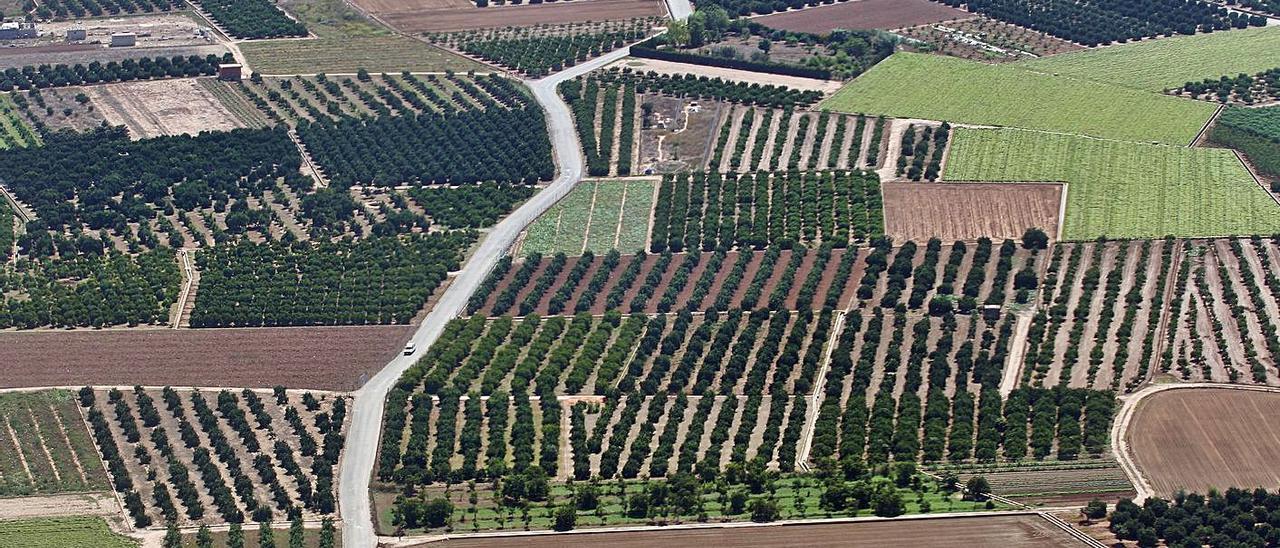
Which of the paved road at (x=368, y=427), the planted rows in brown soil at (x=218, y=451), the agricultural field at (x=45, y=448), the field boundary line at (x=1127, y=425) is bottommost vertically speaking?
the agricultural field at (x=45, y=448)

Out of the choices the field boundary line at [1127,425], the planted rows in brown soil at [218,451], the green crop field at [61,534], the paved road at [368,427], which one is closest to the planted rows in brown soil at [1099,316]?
the field boundary line at [1127,425]

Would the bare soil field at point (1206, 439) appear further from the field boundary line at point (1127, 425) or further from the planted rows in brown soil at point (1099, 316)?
the planted rows in brown soil at point (1099, 316)

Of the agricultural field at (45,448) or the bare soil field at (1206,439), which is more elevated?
the bare soil field at (1206,439)

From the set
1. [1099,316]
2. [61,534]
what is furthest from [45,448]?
[1099,316]

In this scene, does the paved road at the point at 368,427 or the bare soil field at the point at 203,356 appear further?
the bare soil field at the point at 203,356

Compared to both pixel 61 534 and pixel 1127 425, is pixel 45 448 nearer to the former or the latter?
pixel 61 534
